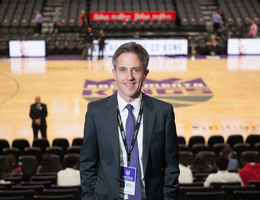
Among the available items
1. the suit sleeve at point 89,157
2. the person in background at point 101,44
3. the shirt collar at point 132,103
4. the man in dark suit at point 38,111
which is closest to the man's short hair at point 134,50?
the shirt collar at point 132,103

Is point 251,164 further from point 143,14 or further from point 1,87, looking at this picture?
point 143,14

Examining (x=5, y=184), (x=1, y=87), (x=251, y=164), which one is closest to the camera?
(x=5, y=184)

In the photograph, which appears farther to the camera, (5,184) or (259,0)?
(259,0)

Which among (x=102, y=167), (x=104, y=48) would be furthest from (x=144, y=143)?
(x=104, y=48)

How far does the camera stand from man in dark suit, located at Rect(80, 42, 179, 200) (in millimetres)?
3055

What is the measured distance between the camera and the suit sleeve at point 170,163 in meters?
3.13

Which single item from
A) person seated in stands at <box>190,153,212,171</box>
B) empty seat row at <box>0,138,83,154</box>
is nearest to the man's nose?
person seated in stands at <box>190,153,212,171</box>

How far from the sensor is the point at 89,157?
3.19 metres

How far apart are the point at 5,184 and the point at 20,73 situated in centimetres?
1364

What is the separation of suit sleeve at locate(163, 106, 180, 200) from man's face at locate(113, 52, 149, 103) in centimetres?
32

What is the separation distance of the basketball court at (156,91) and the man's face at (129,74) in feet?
29.5

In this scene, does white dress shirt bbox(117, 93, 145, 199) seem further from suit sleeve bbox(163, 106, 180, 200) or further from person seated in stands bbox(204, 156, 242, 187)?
person seated in stands bbox(204, 156, 242, 187)

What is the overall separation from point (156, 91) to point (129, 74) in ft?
43.2

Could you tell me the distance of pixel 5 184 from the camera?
20.4 feet
